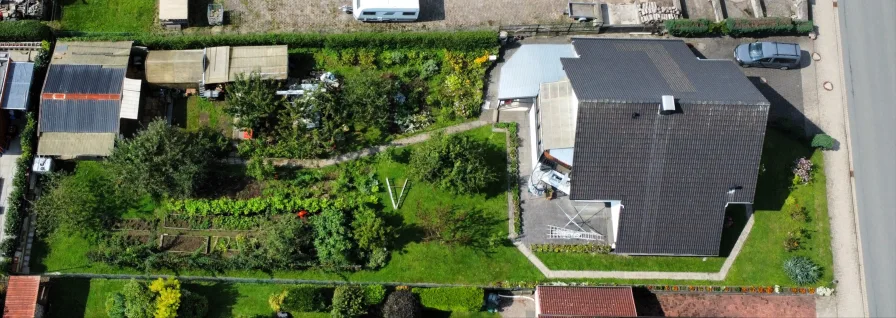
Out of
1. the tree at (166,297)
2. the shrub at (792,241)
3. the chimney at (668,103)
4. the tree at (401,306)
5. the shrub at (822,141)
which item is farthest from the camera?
the shrub at (822,141)

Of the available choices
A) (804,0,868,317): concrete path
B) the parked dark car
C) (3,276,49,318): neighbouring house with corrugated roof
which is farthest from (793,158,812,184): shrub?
(3,276,49,318): neighbouring house with corrugated roof

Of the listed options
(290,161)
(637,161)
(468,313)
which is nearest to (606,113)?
(637,161)

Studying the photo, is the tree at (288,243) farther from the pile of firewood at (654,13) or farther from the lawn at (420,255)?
the pile of firewood at (654,13)

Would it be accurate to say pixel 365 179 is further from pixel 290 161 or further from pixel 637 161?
pixel 637 161

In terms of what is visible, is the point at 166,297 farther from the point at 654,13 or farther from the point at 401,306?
the point at 654,13

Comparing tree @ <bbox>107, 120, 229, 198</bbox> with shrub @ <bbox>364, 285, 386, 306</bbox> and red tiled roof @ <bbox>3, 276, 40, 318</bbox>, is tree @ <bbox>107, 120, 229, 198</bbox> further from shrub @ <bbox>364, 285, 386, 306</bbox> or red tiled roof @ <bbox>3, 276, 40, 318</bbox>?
shrub @ <bbox>364, 285, 386, 306</bbox>

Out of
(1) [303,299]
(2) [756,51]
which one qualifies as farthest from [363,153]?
(2) [756,51]

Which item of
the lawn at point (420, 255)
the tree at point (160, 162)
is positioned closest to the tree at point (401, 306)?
the lawn at point (420, 255)
